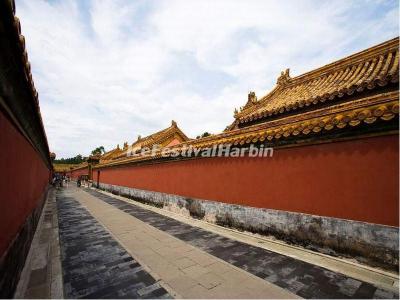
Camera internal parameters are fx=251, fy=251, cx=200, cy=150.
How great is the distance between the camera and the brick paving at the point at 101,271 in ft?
12.2

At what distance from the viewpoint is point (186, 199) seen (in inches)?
396

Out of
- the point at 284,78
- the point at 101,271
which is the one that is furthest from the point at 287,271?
the point at 284,78

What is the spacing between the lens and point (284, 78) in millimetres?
12102

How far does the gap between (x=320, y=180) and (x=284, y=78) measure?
26.2ft

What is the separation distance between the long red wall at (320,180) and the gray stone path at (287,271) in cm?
120

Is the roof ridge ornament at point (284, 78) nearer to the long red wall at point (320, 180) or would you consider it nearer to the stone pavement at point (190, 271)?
the long red wall at point (320, 180)

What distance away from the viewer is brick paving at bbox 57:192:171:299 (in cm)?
372

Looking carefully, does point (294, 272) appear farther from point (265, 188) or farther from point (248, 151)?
point (248, 151)

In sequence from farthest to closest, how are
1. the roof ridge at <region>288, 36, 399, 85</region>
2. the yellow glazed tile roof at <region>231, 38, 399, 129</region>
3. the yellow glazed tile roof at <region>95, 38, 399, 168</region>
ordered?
the roof ridge at <region>288, 36, 399, 85</region>, the yellow glazed tile roof at <region>231, 38, 399, 129</region>, the yellow glazed tile roof at <region>95, 38, 399, 168</region>

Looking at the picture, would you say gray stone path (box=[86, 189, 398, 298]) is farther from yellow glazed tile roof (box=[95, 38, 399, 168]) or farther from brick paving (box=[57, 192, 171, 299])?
yellow glazed tile roof (box=[95, 38, 399, 168])

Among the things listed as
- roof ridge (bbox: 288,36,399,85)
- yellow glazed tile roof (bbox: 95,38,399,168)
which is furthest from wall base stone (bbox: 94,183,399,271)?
roof ridge (bbox: 288,36,399,85)

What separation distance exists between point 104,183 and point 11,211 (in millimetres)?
23398

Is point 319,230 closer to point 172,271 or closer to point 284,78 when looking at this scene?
point 172,271

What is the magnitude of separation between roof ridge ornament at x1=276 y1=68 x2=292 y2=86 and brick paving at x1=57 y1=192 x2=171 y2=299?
10.0 m
